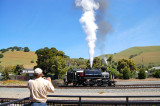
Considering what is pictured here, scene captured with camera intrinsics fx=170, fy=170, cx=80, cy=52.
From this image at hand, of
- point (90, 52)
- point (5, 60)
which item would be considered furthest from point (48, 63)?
point (5, 60)

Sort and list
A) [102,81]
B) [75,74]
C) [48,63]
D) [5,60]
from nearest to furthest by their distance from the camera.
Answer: [102,81] < [75,74] < [48,63] < [5,60]

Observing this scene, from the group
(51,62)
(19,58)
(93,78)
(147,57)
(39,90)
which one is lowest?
(93,78)

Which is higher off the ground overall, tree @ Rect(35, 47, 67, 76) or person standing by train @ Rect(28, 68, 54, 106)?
tree @ Rect(35, 47, 67, 76)

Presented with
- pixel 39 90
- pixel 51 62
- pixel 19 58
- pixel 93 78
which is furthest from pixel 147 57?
pixel 39 90

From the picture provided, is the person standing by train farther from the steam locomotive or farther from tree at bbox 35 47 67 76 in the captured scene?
tree at bbox 35 47 67 76

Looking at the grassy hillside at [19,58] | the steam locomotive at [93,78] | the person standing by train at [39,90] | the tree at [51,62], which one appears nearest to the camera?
the person standing by train at [39,90]

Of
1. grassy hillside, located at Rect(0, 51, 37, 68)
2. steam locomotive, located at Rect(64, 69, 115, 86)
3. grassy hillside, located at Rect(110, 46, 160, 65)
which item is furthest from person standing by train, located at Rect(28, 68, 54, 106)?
grassy hillside, located at Rect(0, 51, 37, 68)

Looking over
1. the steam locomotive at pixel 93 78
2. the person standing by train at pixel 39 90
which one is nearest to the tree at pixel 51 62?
the steam locomotive at pixel 93 78

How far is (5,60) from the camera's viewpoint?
352 ft

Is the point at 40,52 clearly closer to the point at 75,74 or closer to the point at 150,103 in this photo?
the point at 75,74

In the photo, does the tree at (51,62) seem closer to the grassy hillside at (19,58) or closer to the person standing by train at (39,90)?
the person standing by train at (39,90)

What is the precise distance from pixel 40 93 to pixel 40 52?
162 ft

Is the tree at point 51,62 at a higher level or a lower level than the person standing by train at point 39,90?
higher

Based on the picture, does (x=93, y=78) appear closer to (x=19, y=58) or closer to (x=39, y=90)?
(x=39, y=90)
